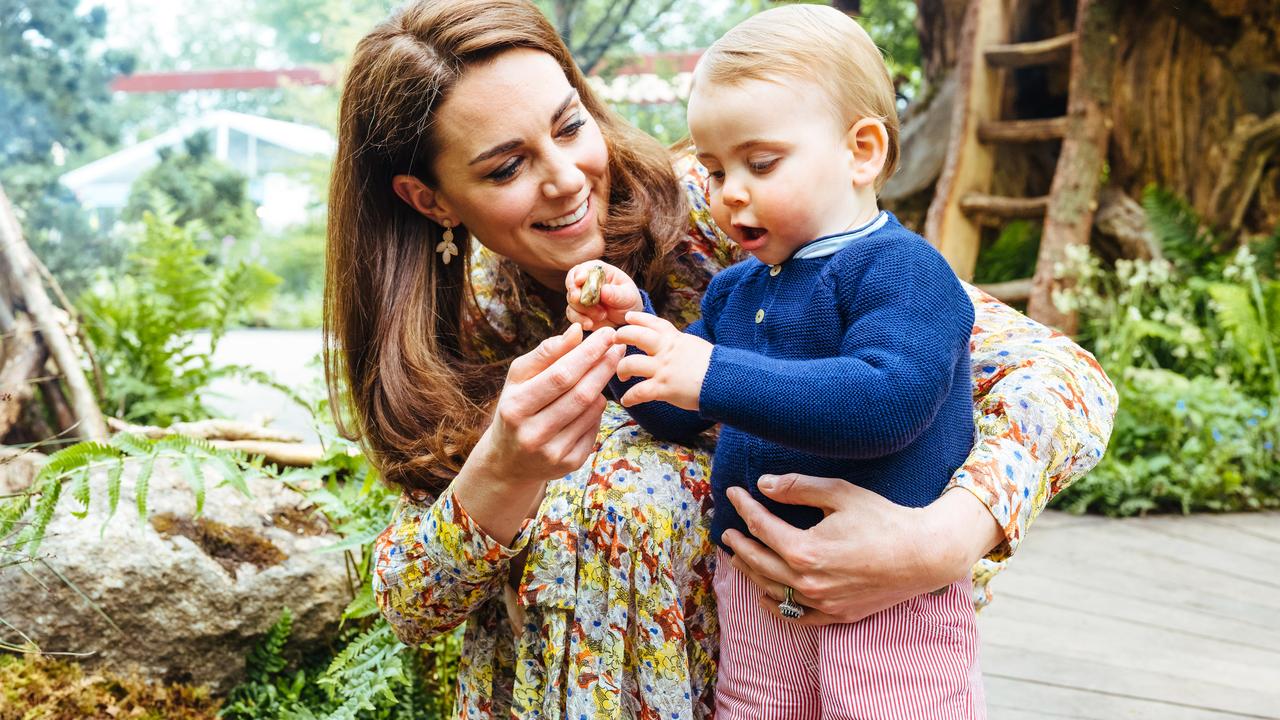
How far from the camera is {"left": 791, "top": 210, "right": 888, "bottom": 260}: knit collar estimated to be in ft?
4.47

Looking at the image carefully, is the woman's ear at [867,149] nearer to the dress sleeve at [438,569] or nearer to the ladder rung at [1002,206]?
the dress sleeve at [438,569]

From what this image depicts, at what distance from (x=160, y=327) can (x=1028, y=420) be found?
3.30m

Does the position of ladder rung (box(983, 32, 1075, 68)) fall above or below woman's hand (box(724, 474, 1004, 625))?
below

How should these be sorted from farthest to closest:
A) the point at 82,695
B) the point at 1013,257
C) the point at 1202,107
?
the point at 1013,257, the point at 1202,107, the point at 82,695

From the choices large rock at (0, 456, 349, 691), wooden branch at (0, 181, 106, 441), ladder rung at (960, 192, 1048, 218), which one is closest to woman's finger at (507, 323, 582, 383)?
large rock at (0, 456, 349, 691)

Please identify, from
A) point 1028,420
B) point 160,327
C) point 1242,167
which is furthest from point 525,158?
point 1242,167

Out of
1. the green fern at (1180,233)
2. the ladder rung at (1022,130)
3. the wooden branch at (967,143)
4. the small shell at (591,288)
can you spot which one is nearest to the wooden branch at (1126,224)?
the green fern at (1180,233)

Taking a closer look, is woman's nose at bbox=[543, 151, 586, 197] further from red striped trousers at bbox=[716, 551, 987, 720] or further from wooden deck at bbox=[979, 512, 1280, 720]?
wooden deck at bbox=[979, 512, 1280, 720]

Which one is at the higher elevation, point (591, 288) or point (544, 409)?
point (591, 288)

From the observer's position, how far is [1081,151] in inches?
199

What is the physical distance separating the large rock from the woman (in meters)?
0.67

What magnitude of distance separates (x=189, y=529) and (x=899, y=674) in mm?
1732

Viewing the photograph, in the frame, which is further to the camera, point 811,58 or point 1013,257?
point 1013,257

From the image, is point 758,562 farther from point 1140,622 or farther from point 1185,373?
point 1185,373
